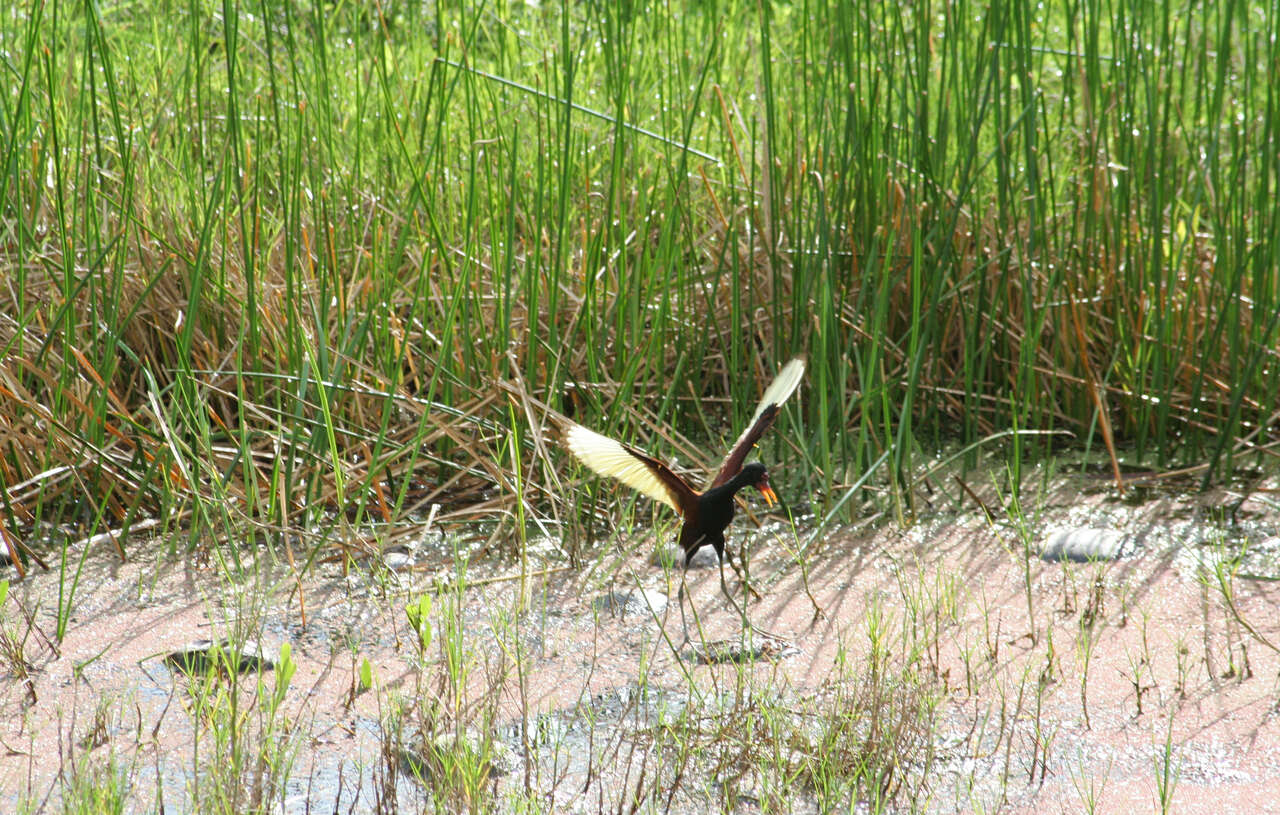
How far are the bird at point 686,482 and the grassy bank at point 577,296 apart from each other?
13.4 inches

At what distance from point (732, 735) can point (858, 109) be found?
123cm

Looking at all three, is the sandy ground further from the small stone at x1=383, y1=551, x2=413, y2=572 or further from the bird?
the bird

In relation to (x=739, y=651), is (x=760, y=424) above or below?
above

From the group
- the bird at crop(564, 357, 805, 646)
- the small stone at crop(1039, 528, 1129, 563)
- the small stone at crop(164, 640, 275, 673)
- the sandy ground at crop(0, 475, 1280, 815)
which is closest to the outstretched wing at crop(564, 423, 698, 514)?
the bird at crop(564, 357, 805, 646)

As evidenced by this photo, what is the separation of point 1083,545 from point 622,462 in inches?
36.7

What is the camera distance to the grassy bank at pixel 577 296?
1968mm

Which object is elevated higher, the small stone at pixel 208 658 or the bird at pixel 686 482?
the bird at pixel 686 482

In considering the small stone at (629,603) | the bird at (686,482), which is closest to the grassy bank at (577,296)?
the small stone at (629,603)

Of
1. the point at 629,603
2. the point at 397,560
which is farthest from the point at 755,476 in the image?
the point at 397,560

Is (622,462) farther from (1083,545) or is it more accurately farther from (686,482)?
(1083,545)

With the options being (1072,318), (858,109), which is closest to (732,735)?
(858,109)

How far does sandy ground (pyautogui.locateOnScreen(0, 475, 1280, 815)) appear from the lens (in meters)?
1.32

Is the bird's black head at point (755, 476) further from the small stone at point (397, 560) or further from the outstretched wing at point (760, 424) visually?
the small stone at point (397, 560)

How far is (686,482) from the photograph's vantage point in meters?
1.53
